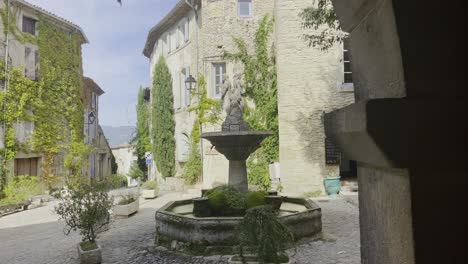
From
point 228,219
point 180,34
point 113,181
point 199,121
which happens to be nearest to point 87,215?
point 228,219

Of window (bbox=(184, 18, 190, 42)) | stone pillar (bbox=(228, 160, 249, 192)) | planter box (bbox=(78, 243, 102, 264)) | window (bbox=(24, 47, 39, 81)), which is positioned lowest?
planter box (bbox=(78, 243, 102, 264))

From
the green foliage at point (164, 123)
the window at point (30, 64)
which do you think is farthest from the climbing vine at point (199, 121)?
the window at point (30, 64)

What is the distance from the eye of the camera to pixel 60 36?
2044 cm

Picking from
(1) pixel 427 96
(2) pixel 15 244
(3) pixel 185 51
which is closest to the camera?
(1) pixel 427 96

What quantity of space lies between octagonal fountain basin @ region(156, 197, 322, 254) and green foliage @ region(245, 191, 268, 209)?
87 centimetres

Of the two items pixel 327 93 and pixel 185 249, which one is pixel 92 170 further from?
pixel 185 249

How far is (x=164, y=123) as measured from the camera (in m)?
20.8

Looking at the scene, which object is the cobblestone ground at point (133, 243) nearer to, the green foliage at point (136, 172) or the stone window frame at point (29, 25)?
the stone window frame at point (29, 25)

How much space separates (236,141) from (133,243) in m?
3.06

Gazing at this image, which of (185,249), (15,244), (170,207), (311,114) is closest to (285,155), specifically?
(311,114)

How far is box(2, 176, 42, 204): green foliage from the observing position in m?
15.1

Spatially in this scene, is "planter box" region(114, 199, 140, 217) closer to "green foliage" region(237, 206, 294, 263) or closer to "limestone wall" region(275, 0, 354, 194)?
"limestone wall" region(275, 0, 354, 194)

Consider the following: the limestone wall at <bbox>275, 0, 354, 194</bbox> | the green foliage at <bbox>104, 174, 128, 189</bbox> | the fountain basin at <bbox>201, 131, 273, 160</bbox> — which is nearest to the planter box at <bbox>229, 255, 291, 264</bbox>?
the fountain basin at <bbox>201, 131, 273, 160</bbox>

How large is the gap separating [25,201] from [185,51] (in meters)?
10.8
